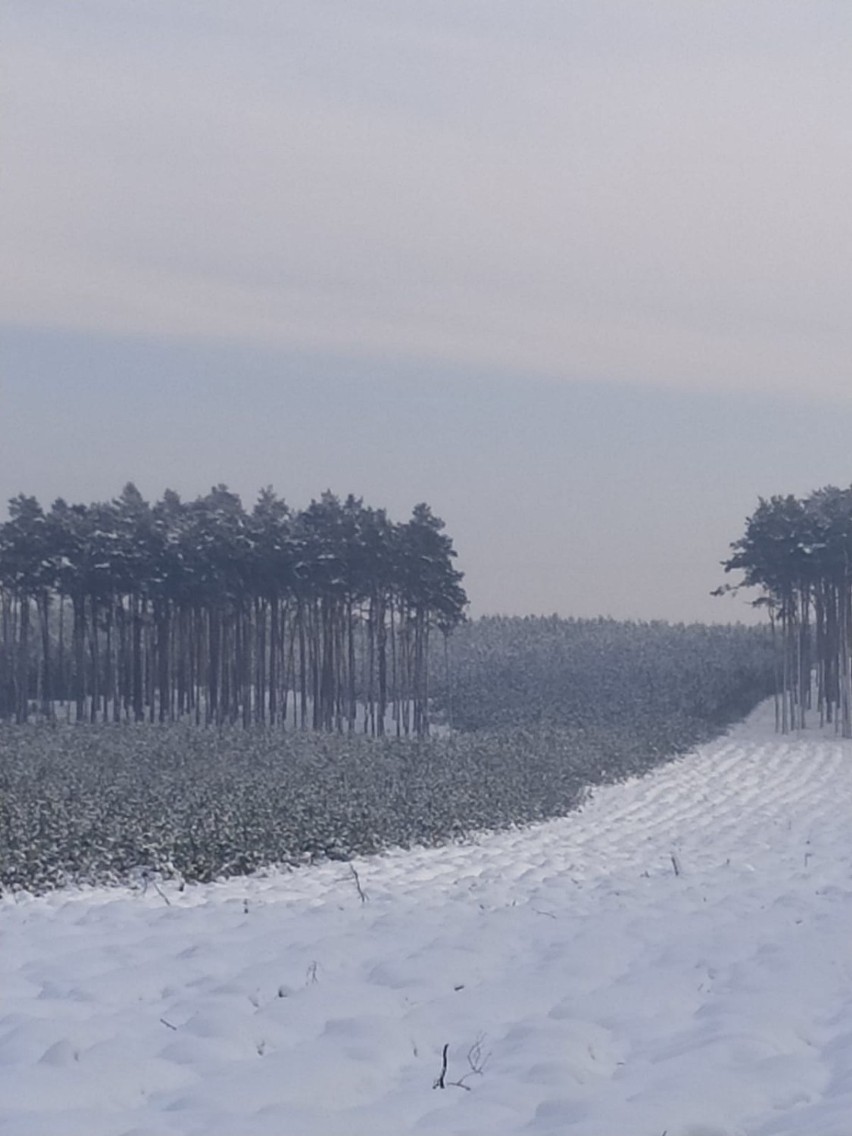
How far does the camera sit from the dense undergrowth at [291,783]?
56.1 feet

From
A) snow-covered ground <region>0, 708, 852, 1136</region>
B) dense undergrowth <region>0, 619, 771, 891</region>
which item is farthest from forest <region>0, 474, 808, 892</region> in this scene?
snow-covered ground <region>0, 708, 852, 1136</region>

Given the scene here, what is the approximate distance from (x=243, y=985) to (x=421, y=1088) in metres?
2.49

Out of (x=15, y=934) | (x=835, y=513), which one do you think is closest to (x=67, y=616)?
(x=835, y=513)

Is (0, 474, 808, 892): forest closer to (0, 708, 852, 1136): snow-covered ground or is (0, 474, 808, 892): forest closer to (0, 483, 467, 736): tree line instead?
(0, 483, 467, 736): tree line

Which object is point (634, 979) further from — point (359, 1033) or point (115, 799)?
point (115, 799)

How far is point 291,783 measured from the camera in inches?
977

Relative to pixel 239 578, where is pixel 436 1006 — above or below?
below

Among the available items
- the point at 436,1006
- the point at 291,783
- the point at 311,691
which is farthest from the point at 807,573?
the point at 436,1006

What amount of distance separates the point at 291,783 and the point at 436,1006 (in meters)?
16.0

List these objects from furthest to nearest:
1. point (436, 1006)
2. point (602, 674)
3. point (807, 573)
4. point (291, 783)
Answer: point (602, 674) → point (807, 573) → point (291, 783) → point (436, 1006)

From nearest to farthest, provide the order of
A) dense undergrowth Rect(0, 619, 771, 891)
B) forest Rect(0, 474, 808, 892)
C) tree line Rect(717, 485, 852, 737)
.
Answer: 1. dense undergrowth Rect(0, 619, 771, 891)
2. forest Rect(0, 474, 808, 892)
3. tree line Rect(717, 485, 852, 737)

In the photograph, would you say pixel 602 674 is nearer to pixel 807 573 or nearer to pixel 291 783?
pixel 807 573

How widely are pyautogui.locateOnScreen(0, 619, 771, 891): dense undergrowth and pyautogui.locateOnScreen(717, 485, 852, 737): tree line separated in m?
4.54

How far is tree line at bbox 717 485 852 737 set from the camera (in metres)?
57.7
